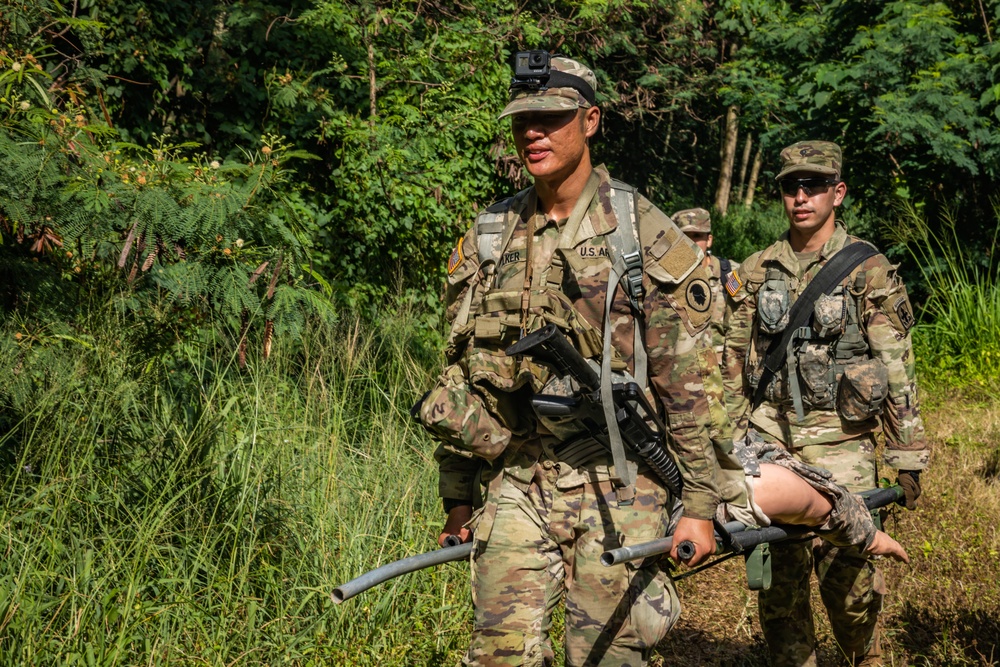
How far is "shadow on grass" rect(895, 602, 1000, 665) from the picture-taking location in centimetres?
461

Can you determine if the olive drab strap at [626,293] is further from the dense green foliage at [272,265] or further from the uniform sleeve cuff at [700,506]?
the dense green foliage at [272,265]

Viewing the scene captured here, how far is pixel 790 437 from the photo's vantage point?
478 cm

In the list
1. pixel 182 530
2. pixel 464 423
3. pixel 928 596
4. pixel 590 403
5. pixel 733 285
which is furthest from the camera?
pixel 928 596

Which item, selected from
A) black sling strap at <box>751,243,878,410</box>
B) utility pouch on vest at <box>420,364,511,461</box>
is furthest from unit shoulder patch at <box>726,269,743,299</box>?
utility pouch on vest at <box>420,364,511,461</box>

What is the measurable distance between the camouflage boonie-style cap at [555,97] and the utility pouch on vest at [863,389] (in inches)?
82.3

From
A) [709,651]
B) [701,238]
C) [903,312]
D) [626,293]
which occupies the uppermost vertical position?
[626,293]

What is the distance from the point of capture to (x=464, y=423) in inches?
121

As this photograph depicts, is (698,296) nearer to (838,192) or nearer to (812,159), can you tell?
(812,159)

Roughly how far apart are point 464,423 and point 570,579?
0.57 metres

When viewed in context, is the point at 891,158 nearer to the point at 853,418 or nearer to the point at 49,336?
the point at 853,418

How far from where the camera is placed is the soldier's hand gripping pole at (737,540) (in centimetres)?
273

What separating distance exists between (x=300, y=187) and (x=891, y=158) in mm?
5997

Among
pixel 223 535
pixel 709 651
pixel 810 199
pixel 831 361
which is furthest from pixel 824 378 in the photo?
pixel 223 535

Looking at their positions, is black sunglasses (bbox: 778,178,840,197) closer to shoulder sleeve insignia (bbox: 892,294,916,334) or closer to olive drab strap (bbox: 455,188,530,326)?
shoulder sleeve insignia (bbox: 892,294,916,334)
